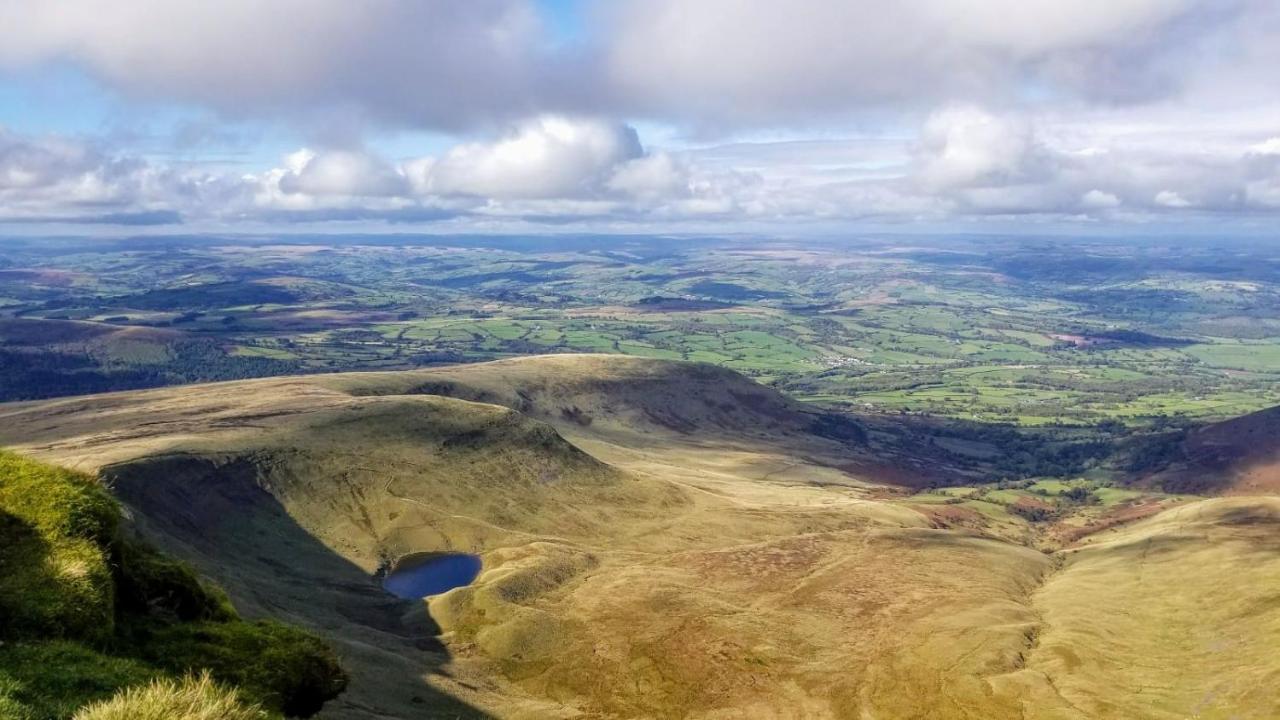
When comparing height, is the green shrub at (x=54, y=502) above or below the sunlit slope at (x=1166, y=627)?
above

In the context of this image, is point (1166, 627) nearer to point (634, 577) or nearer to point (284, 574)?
point (634, 577)

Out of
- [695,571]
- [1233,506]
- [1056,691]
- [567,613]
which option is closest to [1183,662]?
[1056,691]

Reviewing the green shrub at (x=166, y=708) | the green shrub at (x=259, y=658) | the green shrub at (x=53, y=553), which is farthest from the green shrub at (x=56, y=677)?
the green shrub at (x=166, y=708)

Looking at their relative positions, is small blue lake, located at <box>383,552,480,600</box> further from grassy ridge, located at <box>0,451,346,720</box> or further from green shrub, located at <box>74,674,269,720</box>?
green shrub, located at <box>74,674,269,720</box>

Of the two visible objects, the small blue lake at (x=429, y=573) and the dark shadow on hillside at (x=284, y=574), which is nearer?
the dark shadow on hillside at (x=284, y=574)

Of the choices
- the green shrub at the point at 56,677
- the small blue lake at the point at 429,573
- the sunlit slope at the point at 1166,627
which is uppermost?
the green shrub at the point at 56,677

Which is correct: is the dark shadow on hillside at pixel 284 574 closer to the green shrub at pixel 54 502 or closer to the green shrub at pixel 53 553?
the green shrub at pixel 54 502

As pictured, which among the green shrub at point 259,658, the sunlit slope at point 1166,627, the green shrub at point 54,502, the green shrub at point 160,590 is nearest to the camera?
the green shrub at point 259,658
